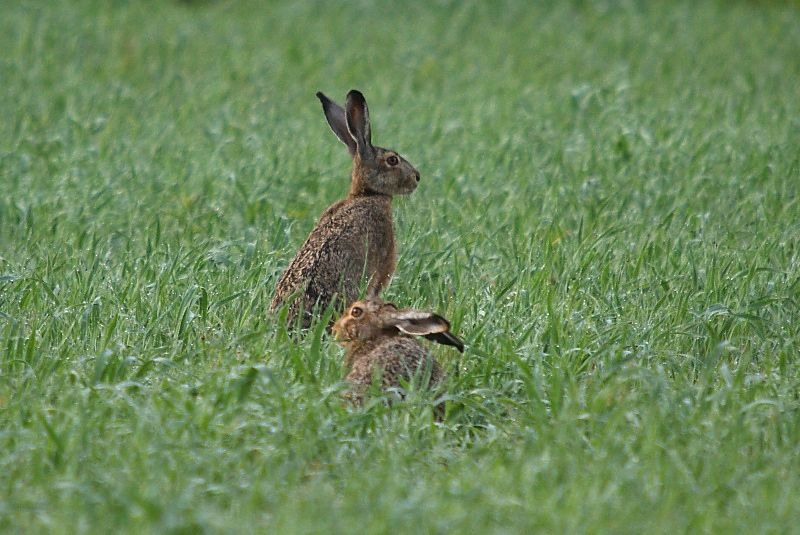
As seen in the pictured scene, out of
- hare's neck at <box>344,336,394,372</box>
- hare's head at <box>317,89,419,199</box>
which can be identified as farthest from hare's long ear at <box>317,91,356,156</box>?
hare's neck at <box>344,336,394,372</box>

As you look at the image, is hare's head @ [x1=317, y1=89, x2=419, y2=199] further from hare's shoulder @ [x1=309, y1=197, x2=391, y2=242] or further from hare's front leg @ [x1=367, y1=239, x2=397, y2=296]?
hare's front leg @ [x1=367, y1=239, x2=397, y2=296]

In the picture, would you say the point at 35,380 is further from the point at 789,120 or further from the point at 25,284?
the point at 789,120

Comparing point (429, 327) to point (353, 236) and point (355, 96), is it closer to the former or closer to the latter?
point (353, 236)

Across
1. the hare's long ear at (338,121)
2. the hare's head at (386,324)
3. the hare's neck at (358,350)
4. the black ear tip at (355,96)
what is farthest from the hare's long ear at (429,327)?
the hare's long ear at (338,121)

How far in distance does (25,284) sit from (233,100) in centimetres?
641

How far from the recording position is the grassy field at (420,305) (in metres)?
3.78

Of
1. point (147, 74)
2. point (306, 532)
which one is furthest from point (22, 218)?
point (147, 74)

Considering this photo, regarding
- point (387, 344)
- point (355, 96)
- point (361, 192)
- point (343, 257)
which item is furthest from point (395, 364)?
point (355, 96)

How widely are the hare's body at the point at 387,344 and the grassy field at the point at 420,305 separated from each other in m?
0.12

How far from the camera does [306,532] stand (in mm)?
3383

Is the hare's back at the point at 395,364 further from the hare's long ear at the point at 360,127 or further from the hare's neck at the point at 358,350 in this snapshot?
the hare's long ear at the point at 360,127

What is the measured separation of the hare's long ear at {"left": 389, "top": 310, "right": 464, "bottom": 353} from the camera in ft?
15.9

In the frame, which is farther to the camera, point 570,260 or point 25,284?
point 570,260

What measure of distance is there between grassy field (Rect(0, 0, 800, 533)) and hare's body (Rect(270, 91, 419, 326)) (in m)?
0.22
